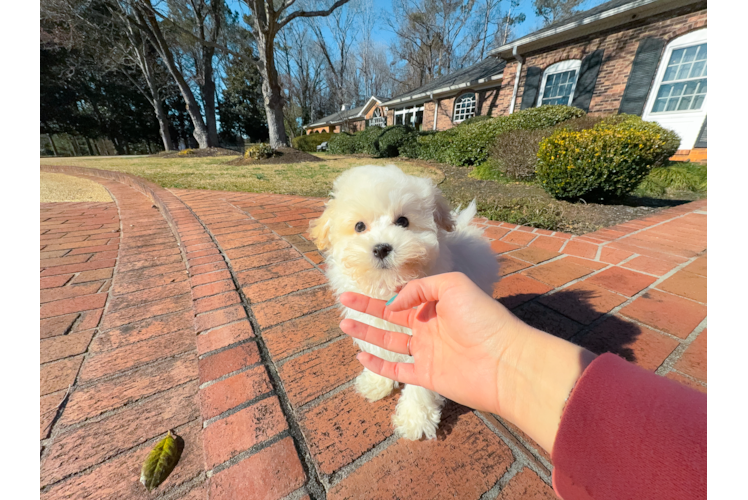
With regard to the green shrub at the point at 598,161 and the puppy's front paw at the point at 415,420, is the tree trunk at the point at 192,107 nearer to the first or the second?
the green shrub at the point at 598,161

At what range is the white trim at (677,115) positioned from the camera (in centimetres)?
974

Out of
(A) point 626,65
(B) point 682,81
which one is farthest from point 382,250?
(B) point 682,81

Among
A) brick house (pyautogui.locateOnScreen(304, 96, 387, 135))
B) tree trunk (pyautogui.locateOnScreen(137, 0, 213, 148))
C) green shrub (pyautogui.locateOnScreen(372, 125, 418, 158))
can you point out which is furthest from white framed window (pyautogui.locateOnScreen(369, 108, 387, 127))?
tree trunk (pyautogui.locateOnScreen(137, 0, 213, 148))

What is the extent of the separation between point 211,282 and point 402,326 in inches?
66.5

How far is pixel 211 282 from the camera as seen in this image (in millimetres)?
2238

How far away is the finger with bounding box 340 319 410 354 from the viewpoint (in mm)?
1403

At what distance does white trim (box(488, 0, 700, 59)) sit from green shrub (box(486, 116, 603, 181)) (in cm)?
502

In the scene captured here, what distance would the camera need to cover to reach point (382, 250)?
135cm

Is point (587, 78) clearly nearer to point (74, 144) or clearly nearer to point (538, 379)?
point (538, 379)

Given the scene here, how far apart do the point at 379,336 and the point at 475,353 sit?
1.59 ft

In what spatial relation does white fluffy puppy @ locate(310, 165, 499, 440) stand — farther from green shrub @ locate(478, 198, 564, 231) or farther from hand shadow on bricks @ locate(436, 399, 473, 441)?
green shrub @ locate(478, 198, 564, 231)
